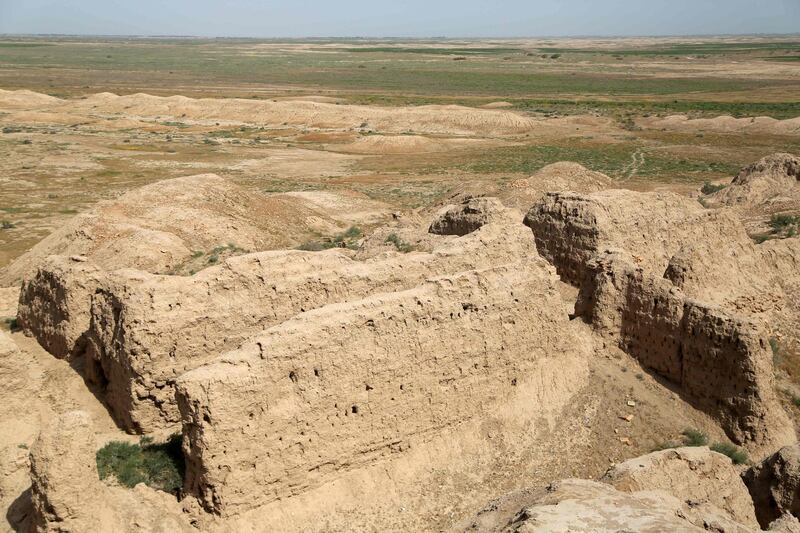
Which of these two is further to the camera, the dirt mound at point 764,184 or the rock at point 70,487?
the dirt mound at point 764,184

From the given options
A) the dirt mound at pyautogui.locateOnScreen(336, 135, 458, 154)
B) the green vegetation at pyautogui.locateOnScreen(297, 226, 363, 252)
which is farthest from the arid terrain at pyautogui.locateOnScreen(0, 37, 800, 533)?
the dirt mound at pyautogui.locateOnScreen(336, 135, 458, 154)

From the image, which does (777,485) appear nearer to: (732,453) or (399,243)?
(732,453)

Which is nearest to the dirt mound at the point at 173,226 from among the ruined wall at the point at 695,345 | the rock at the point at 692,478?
the ruined wall at the point at 695,345

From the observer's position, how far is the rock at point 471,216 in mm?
16422

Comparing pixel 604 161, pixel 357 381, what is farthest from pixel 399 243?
pixel 604 161

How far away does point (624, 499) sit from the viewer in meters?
7.15

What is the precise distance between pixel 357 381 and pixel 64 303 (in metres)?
5.71

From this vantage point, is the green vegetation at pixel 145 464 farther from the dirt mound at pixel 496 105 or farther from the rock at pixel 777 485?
the dirt mound at pixel 496 105

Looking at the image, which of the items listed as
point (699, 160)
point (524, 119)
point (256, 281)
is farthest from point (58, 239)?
point (524, 119)

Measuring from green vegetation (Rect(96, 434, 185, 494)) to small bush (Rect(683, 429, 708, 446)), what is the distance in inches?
311

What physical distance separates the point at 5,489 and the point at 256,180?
3306 cm

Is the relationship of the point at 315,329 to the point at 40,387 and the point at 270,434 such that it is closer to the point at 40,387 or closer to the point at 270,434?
the point at 270,434

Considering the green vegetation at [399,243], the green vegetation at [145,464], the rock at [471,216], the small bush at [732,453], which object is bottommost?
the small bush at [732,453]

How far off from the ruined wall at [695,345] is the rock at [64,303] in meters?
9.02
